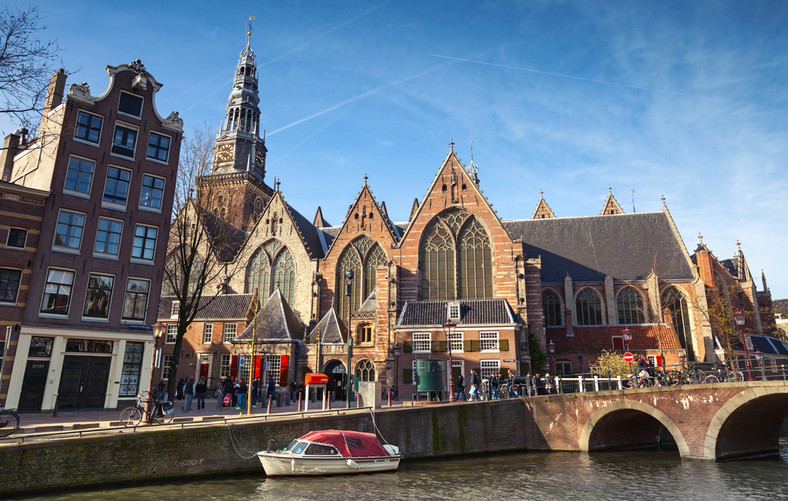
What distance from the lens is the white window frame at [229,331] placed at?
40.8 m

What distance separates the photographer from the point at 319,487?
16953 millimetres

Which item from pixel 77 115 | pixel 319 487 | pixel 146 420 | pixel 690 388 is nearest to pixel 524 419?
pixel 690 388

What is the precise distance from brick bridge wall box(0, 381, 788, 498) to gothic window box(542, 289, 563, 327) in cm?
1610

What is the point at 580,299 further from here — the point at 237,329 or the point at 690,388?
the point at 237,329

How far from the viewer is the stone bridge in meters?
22.3

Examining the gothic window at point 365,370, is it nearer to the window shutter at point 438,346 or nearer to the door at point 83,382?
the window shutter at point 438,346

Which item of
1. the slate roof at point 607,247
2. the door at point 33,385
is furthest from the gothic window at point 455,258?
the door at point 33,385

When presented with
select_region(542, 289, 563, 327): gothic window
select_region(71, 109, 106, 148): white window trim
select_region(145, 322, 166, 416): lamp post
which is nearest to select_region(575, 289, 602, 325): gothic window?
select_region(542, 289, 563, 327): gothic window

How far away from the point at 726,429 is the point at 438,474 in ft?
45.1

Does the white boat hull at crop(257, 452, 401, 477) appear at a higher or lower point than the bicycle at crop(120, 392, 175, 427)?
lower

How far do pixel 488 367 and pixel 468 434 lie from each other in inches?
344

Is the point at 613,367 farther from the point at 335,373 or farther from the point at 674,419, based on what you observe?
the point at 335,373

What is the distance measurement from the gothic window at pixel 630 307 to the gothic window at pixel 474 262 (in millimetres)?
12995

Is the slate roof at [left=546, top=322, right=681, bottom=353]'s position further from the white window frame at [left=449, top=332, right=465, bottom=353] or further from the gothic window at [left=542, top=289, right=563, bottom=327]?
the white window frame at [left=449, top=332, right=465, bottom=353]
